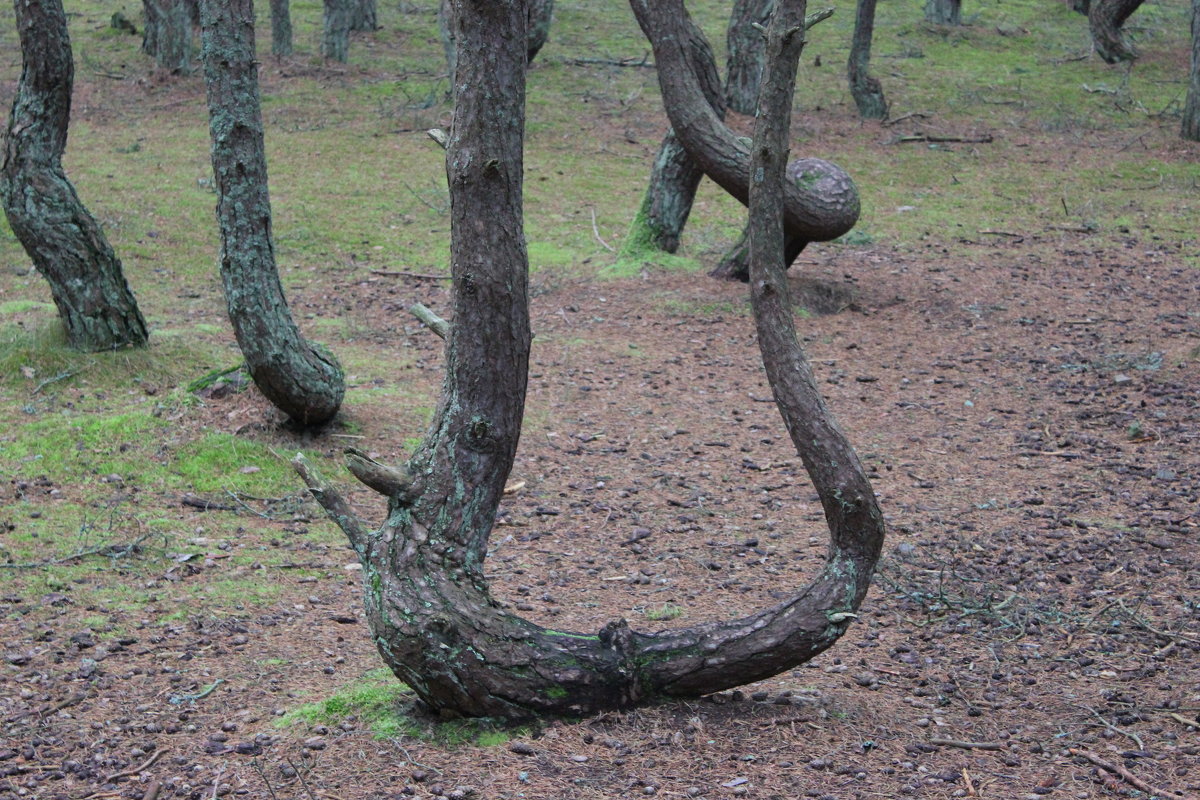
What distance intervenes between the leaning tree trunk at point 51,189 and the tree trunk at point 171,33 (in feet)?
39.7

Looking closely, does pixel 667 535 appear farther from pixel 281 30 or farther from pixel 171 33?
pixel 281 30

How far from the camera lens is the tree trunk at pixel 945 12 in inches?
954

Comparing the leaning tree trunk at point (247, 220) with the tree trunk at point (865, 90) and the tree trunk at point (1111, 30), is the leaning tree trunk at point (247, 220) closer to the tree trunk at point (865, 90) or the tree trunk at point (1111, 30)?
the tree trunk at point (865, 90)

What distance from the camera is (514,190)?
3.99 meters

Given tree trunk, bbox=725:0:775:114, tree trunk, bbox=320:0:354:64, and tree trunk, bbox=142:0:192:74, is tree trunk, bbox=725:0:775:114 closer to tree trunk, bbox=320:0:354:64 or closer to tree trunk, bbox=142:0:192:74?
tree trunk, bbox=320:0:354:64

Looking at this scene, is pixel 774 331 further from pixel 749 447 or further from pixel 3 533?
pixel 3 533

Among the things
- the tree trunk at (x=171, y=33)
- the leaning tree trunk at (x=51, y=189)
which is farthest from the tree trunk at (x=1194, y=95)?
the tree trunk at (x=171, y=33)

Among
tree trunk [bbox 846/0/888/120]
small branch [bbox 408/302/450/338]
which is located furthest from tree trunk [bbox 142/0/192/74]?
small branch [bbox 408/302/450/338]

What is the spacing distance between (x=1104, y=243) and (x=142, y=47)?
1684 centimetres

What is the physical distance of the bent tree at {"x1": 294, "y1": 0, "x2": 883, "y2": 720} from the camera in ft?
12.7

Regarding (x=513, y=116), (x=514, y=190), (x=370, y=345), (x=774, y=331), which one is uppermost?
(x=513, y=116)

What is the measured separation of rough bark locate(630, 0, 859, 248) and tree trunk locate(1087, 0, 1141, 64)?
1282 centimetres

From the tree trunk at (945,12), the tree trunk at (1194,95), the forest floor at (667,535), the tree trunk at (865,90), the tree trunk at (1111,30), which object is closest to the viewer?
the forest floor at (667,535)

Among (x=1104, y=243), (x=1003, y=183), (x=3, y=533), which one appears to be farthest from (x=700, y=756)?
(x=1003, y=183)
